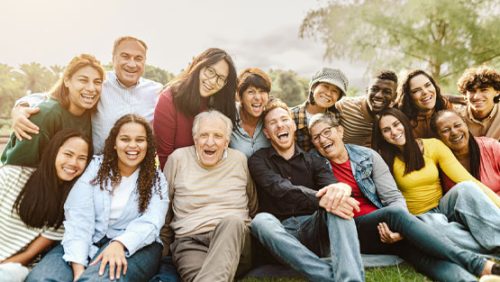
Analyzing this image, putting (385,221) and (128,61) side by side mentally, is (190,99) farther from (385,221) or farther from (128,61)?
(385,221)

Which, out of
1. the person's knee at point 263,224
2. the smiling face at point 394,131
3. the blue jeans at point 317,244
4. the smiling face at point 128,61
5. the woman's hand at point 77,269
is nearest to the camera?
the blue jeans at point 317,244

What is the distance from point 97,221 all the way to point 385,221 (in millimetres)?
2700

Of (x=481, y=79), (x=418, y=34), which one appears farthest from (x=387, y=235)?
(x=418, y=34)

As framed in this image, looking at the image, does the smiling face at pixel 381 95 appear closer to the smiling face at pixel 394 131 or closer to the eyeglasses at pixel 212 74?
the smiling face at pixel 394 131

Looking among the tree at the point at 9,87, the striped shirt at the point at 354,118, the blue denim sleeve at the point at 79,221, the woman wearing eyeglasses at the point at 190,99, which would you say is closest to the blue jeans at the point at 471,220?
the striped shirt at the point at 354,118

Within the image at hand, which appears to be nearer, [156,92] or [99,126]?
[99,126]

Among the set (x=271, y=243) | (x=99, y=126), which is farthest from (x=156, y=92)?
(x=271, y=243)

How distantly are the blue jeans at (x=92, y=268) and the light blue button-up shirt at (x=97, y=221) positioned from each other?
73 millimetres

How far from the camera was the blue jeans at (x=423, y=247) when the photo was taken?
3557 mm

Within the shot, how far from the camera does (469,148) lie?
16.7 feet

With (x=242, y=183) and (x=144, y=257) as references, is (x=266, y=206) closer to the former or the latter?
(x=242, y=183)

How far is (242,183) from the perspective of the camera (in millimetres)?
4422

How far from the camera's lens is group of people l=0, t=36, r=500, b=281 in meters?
3.60

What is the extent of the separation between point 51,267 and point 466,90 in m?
5.41
